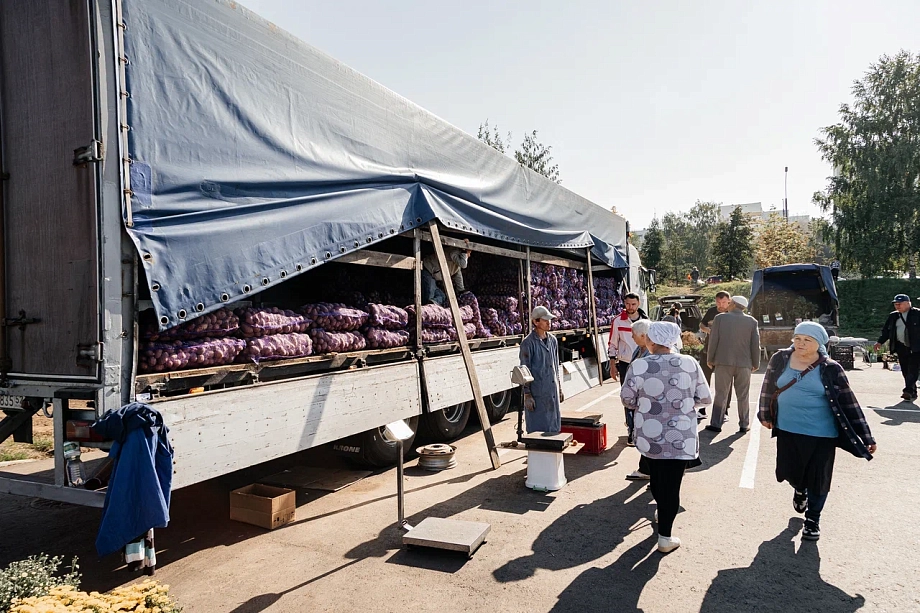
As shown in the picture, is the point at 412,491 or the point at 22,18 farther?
the point at 412,491

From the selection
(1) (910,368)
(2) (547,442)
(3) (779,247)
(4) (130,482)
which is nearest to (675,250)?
(3) (779,247)

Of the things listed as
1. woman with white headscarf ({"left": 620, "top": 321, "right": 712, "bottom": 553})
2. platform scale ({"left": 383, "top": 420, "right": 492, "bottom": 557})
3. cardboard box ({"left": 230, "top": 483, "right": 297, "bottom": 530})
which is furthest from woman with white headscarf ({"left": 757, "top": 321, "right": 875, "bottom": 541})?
cardboard box ({"left": 230, "top": 483, "right": 297, "bottom": 530})

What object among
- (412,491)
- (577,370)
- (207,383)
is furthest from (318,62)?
(577,370)

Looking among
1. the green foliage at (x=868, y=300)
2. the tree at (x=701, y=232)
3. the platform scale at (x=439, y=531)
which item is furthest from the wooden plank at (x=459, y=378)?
the tree at (x=701, y=232)

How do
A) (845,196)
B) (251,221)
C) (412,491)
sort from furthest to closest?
(845,196), (412,491), (251,221)

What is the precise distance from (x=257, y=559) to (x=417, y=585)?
50.4 inches

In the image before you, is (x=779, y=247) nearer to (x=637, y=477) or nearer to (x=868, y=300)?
(x=868, y=300)

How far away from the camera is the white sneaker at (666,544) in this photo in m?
4.25

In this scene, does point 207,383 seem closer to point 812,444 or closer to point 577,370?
point 812,444

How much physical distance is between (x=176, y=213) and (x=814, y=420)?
15.8 ft

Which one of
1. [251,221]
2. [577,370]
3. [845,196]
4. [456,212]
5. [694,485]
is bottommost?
[694,485]

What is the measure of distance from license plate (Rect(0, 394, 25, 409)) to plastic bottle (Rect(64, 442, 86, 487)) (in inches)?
24.4

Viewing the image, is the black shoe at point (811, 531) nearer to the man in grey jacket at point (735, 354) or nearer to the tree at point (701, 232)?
the man in grey jacket at point (735, 354)

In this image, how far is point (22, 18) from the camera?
12.7 ft
